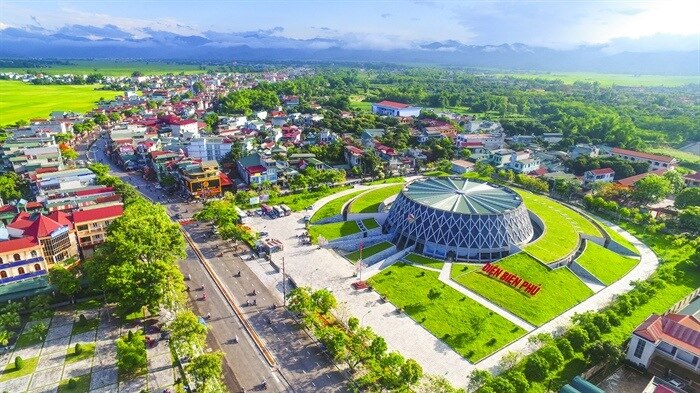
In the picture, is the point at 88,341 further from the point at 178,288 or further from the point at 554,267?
the point at 554,267

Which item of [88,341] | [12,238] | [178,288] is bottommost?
[88,341]

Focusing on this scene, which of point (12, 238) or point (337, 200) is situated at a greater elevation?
point (12, 238)

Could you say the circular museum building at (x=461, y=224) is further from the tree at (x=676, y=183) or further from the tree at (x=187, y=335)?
the tree at (x=676, y=183)

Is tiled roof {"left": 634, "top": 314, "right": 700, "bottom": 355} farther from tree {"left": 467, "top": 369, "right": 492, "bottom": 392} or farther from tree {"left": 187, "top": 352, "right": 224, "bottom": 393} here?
tree {"left": 187, "top": 352, "right": 224, "bottom": 393}

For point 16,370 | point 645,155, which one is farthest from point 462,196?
point 645,155

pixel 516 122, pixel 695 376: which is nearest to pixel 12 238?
pixel 695 376

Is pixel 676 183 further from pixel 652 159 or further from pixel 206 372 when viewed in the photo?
pixel 206 372
